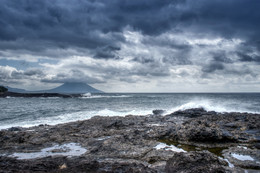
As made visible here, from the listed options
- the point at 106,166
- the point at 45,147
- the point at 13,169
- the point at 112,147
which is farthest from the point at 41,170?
the point at 45,147

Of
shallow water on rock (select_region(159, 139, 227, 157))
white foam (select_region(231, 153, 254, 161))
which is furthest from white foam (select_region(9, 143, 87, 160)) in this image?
white foam (select_region(231, 153, 254, 161))

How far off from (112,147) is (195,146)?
17.3 ft

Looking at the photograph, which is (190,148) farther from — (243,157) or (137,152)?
(137,152)

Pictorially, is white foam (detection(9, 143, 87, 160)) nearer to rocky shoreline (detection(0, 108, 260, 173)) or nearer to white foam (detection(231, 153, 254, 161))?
rocky shoreline (detection(0, 108, 260, 173))

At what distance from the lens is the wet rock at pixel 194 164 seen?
18.6 ft


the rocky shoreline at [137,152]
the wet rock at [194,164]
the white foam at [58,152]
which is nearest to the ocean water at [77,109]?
the rocky shoreline at [137,152]

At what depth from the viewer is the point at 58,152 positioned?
9.91 metres

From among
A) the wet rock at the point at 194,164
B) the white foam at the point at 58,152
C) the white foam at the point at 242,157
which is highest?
the wet rock at the point at 194,164

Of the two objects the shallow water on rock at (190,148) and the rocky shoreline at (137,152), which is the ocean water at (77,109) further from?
the shallow water on rock at (190,148)

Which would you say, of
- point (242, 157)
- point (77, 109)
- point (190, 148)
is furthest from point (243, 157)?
point (77, 109)

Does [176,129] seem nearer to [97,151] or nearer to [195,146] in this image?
[195,146]

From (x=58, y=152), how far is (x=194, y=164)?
7654 millimetres

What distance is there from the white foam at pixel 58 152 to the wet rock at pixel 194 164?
18.6 feet

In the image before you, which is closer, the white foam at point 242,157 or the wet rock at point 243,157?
the wet rock at point 243,157
